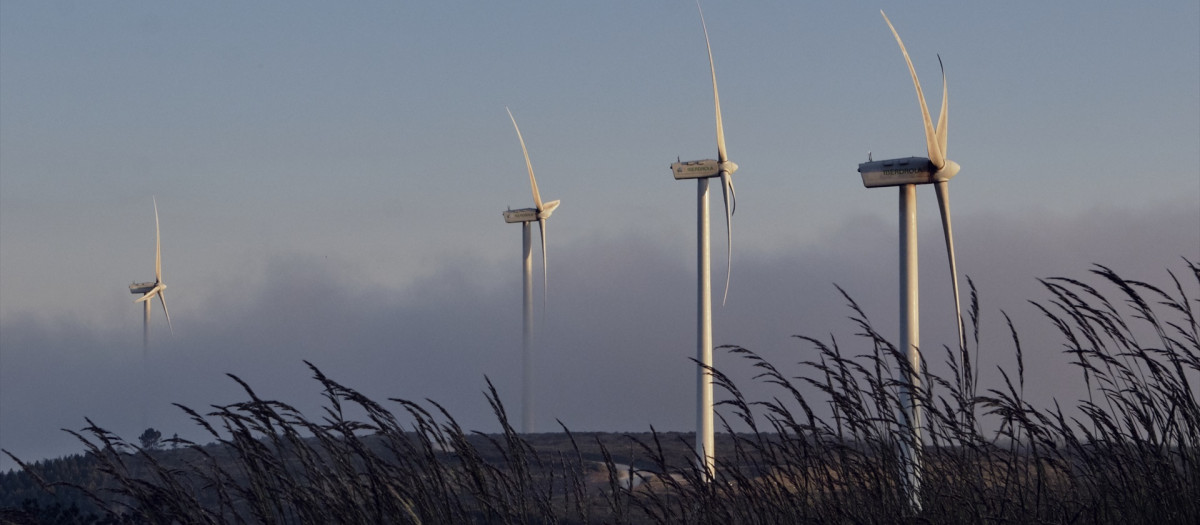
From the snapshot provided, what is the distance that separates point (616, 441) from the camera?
3612 cm

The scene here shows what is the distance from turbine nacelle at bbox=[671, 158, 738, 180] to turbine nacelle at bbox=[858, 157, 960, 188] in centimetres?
1084

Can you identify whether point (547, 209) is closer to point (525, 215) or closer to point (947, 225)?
point (525, 215)

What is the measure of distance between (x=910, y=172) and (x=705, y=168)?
11532 mm

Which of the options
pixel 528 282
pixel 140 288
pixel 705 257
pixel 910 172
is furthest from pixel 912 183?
pixel 140 288

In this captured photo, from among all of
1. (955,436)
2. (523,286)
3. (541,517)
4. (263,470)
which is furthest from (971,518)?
(523,286)

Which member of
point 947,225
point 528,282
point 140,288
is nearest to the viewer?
point 947,225

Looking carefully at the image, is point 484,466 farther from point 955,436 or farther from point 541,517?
point 955,436

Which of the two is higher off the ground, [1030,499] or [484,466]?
→ [484,466]

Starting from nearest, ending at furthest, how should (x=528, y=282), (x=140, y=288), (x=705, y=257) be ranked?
(x=705, y=257) < (x=528, y=282) < (x=140, y=288)

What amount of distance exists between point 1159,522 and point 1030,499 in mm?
938

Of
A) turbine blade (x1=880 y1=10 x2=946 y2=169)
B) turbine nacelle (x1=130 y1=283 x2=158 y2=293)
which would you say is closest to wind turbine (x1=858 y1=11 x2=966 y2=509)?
turbine blade (x1=880 y1=10 x2=946 y2=169)

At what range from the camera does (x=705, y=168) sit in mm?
27125

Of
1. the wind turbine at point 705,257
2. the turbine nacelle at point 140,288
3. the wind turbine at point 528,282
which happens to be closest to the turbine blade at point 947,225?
the wind turbine at point 705,257

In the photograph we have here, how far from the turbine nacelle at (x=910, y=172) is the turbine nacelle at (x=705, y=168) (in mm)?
10842
